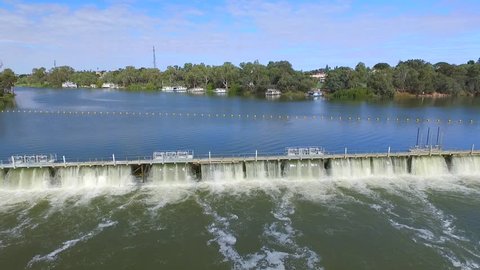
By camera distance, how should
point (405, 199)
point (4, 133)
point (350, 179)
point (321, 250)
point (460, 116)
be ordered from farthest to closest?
1. point (460, 116)
2. point (4, 133)
3. point (350, 179)
4. point (405, 199)
5. point (321, 250)

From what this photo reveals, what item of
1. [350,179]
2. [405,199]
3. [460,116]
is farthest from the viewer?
[460,116]

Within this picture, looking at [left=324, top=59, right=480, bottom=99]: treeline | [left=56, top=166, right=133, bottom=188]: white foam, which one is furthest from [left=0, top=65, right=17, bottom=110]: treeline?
[left=324, top=59, right=480, bottom=99]: treeline

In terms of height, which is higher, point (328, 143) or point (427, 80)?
point (427, 80)

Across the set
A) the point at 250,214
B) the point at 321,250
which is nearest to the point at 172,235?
the point at 250,214

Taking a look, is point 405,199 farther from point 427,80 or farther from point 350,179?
point 427,80

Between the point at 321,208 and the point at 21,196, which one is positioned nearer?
the point at 321,208

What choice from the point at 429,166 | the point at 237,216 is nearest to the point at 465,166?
the point at 429,166

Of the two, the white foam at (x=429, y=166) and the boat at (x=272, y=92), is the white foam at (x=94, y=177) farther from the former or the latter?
the boat at (x=272, y=92)

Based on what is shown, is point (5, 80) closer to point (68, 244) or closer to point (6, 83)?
point (6, 83)
